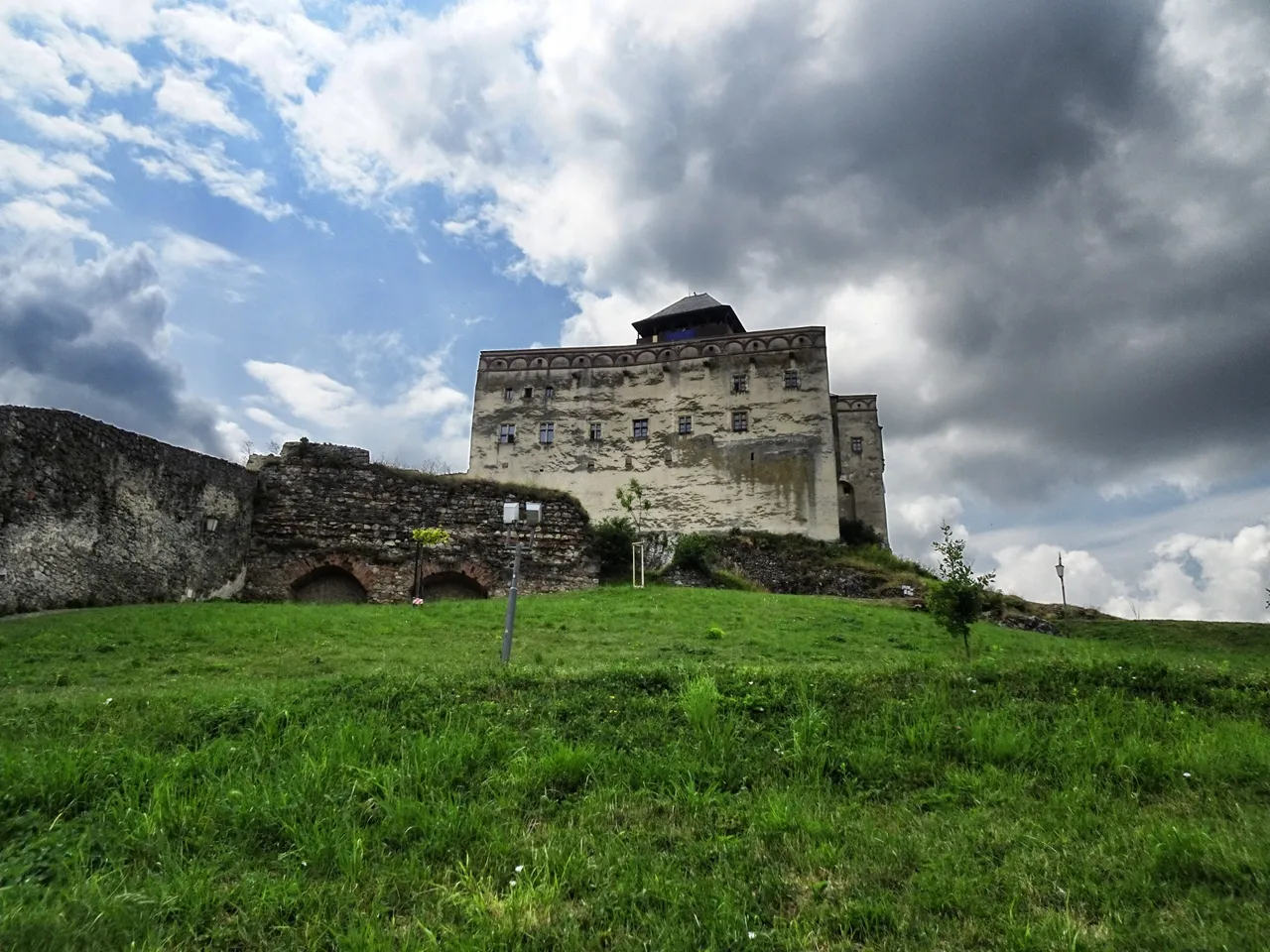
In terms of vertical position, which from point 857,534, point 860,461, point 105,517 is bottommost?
point 105,517

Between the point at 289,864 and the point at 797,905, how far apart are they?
3.21m

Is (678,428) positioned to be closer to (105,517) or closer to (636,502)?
(636,502)

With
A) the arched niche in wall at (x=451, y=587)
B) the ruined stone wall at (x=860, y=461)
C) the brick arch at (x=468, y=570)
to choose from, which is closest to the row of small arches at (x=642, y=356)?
the ruined stone wall at (x=860, y=461)

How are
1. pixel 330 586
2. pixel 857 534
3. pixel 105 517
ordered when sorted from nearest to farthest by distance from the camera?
1. pixel 105 517
2. pixel 330 586
3. pixel 857 534

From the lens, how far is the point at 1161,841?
502 cm

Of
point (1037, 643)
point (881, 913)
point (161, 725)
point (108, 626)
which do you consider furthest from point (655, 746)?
point (1037, 643)

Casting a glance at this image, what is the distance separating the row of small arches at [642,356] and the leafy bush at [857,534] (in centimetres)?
1023

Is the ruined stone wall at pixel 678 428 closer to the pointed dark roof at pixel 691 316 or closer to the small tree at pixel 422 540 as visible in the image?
the pointed dark roof at pixel 691 316

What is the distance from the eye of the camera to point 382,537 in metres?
25.1

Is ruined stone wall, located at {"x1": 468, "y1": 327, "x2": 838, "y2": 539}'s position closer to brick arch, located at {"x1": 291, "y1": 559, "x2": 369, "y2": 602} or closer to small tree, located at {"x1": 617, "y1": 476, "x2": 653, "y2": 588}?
small tree, located at {"x1": 617, "y1": 476, "x2": 653, "y2": 588}

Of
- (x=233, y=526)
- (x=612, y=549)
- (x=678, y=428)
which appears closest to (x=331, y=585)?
(x=233, y=526)

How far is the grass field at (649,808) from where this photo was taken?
445cm

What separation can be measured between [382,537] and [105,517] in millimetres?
7935

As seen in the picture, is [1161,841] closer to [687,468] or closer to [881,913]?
[881,913]
